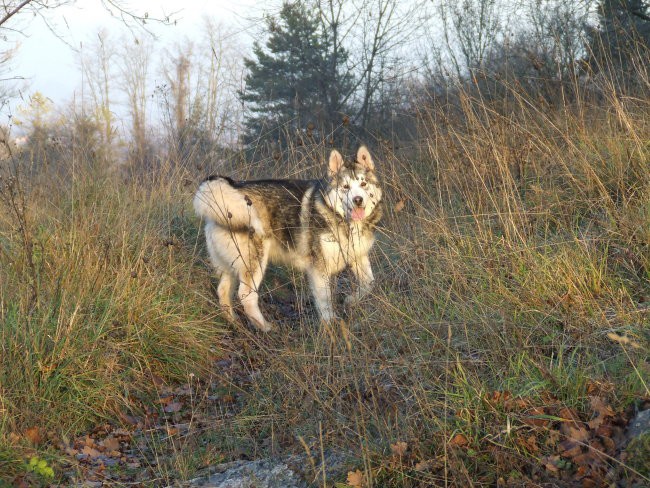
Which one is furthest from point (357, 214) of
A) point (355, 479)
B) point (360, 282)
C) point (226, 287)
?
point (355, 479)

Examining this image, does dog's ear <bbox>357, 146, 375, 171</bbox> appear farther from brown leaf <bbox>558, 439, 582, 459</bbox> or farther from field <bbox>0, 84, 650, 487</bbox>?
brown leaf <bbox>558, 439, 582, 459</bbox>

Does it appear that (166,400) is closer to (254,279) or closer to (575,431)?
(254,279)

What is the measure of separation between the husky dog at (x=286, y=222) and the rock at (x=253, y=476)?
2323 millimetres

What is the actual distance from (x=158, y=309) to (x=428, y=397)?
2.24 meters

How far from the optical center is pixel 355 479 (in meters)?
2.64

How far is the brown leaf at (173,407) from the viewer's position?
4062mm

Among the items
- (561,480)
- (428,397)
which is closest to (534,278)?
(428,397)

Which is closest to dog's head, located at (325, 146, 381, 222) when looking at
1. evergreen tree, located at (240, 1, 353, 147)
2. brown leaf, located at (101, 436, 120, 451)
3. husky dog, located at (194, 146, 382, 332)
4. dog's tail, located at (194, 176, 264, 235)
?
husky dog, located at (194, 146, 382, 332)

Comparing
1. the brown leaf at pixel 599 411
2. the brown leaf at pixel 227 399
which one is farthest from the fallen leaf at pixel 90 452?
the brown leaf at pixel 599 411

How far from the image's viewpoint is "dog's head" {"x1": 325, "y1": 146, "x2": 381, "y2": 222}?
570cm

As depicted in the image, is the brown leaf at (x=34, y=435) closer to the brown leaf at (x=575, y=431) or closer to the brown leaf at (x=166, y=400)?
the brown leaf at (x=166, y=400)

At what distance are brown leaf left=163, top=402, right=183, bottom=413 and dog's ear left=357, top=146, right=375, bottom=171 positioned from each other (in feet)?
9.00

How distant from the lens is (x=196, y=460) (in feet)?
11.1

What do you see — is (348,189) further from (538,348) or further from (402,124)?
(402,124)
